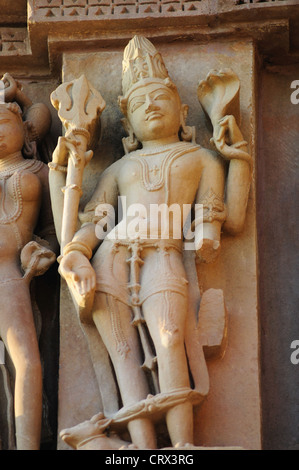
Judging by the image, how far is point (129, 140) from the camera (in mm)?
7566

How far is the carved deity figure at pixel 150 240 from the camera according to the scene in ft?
21.6

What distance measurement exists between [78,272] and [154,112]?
1133 mm

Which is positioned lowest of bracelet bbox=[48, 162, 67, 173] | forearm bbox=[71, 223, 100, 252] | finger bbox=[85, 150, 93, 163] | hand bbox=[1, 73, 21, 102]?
forearm bbox=[71, 223, 100, 252]

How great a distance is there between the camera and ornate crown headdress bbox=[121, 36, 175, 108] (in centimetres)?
748

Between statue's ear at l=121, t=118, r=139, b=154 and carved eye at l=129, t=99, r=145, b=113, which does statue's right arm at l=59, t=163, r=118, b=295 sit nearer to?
statue's ear at l=121, t=118, r=139, b=154

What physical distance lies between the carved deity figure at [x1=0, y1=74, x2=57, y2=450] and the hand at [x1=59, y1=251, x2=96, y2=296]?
15.8 inches

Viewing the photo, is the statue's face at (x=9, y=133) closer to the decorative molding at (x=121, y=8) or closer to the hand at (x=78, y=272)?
the decorative molding at (x=121, y=8)

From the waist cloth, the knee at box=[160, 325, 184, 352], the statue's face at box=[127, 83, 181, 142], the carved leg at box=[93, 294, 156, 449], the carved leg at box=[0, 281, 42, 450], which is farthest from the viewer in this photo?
the statue's face at box=[127, 83, 181, 142]

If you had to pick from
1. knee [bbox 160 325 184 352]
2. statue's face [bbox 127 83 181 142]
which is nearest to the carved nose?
statue's face [bbox 127 83 181 142]

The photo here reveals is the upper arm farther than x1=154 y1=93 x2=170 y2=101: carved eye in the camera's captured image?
No

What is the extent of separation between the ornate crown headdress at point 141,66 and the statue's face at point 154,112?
0.16 feet

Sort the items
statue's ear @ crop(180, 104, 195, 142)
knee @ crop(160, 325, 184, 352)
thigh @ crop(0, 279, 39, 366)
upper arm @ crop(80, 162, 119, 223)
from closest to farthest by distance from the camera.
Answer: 1. knee @ crop(160, 325, 184, 352)
2. thigh @ crop(0, 279, 39, 366)
3. upper arm @ crop(80, 162, 119, 223)
4. statue's ear @ crop(180, 104, 195, 142)

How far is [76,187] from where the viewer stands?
7.12 meters

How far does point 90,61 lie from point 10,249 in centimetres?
138
